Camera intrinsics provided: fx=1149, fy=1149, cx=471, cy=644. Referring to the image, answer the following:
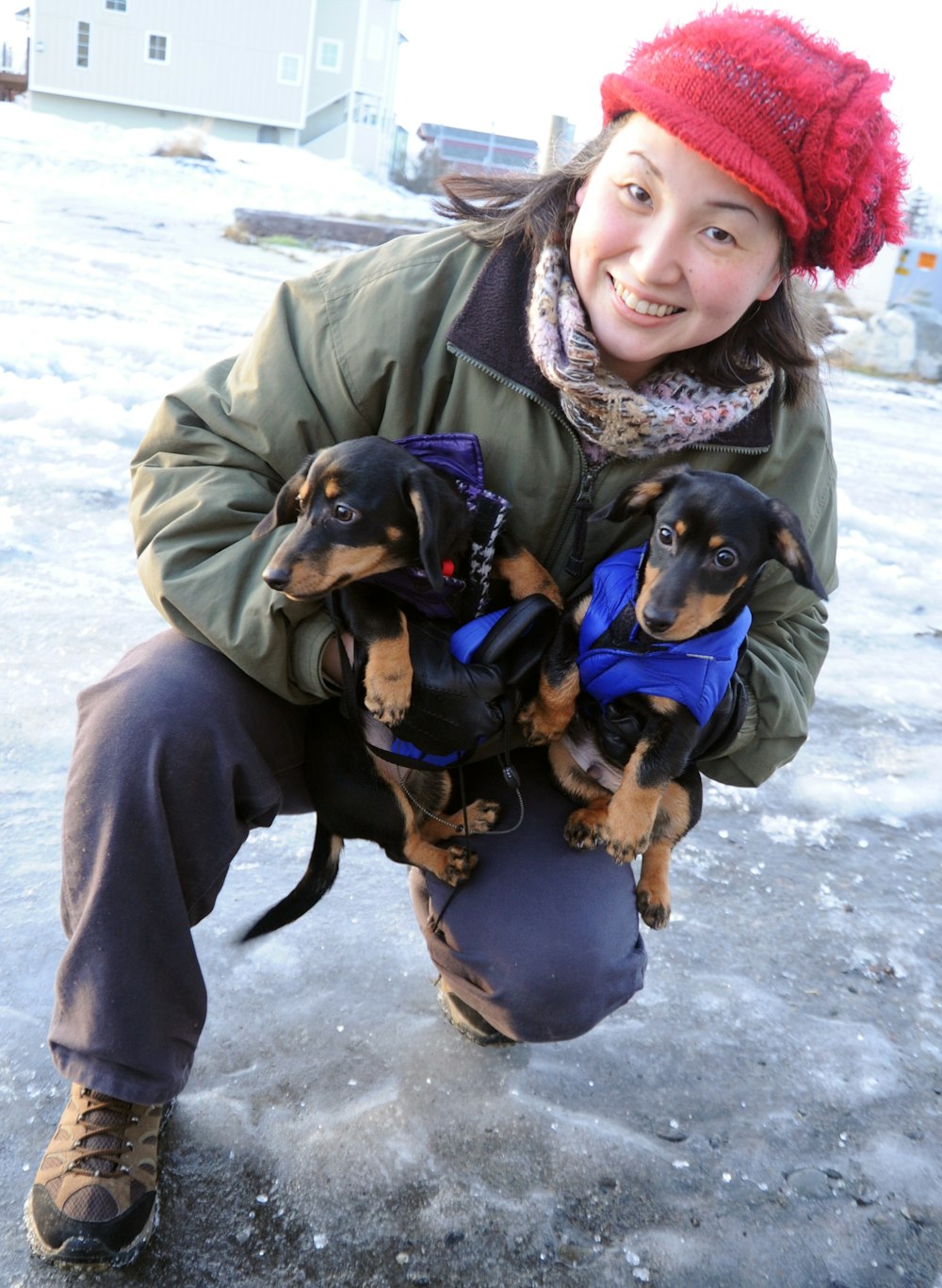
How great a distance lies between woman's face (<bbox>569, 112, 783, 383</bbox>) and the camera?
77.9 inches

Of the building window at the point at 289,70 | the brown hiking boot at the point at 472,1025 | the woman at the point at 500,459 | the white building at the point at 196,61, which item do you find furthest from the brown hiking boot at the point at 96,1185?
the building window at the point at 289,70

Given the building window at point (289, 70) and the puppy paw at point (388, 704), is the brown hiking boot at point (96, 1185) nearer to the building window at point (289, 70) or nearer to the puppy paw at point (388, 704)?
the puppy paw at point (388, 704)

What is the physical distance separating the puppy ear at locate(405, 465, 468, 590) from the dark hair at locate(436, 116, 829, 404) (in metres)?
0.51

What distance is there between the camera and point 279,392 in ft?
7.13

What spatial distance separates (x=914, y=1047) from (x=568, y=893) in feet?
2.89

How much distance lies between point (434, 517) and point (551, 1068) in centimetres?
113

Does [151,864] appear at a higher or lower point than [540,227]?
lower

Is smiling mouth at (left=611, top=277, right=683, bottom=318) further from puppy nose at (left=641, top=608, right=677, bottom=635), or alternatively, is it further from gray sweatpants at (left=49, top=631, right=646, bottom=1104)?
gray sweatpants at (left=49, top=631, right=646, bottom=1104)

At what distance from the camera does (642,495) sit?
2.16 meters

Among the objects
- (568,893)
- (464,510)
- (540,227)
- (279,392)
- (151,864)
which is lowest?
(568,893)

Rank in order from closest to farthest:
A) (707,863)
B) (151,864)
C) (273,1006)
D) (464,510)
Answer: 1. (151,864)
2. (464,510)
3. (273,1006)
4. (707,863)

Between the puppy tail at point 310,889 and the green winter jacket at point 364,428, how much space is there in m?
0.36

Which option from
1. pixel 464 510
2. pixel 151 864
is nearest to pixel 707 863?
pixel 464 510

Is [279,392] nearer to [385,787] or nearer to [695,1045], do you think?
[385,787]
